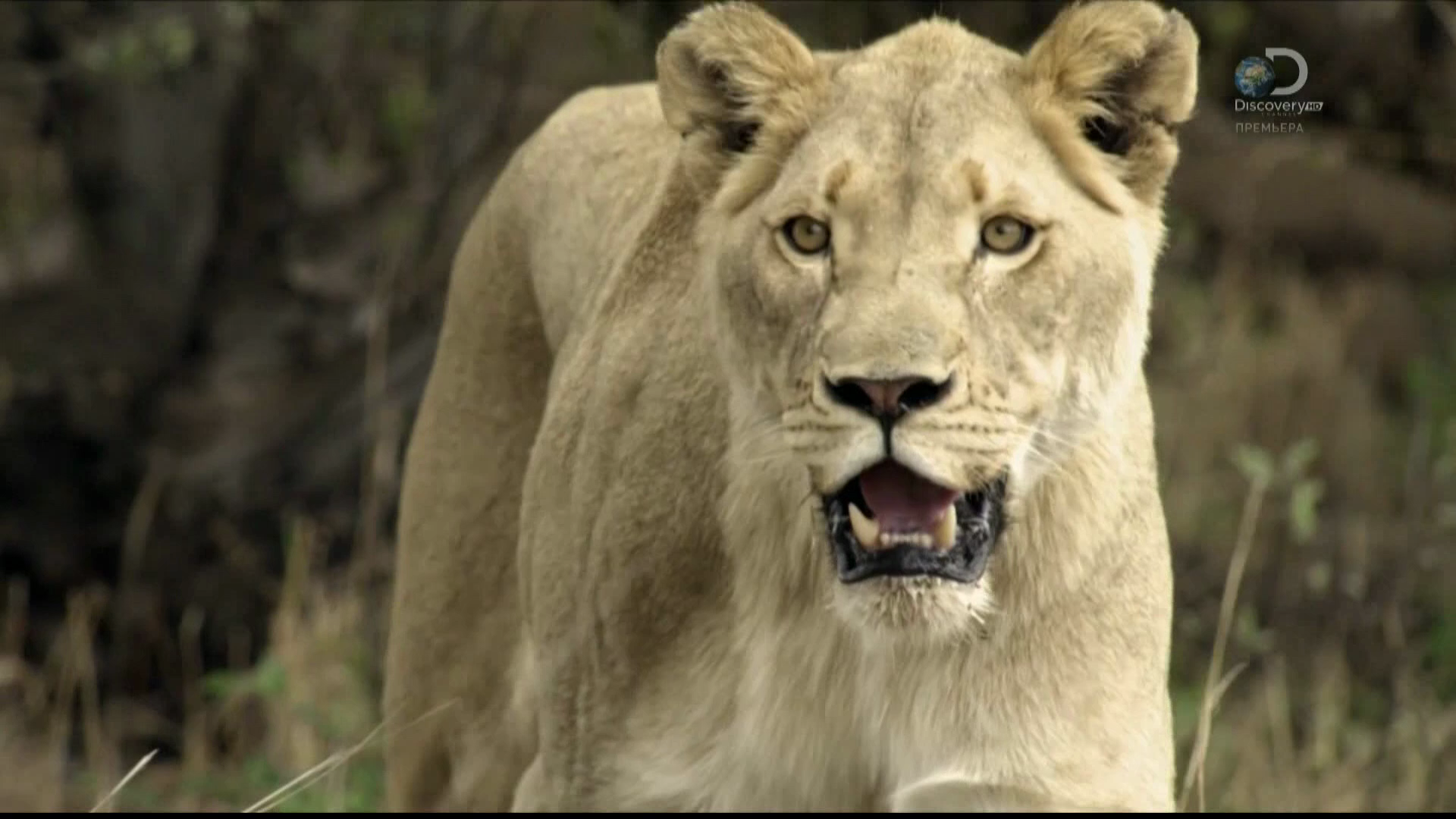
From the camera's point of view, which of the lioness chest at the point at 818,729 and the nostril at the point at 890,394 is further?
the lioness chest at the point at 818,729

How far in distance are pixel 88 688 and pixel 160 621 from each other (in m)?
0.58

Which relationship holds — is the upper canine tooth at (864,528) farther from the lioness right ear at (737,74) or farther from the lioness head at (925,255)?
the lioness right ear at (737,74)

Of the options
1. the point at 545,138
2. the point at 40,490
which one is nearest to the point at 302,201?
the point at 40,490

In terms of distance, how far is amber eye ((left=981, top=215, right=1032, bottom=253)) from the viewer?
344 centimetres

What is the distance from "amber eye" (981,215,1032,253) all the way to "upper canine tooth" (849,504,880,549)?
0.41 meters

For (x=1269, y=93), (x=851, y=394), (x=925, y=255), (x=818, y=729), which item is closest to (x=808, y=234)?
(x=925, y=255)

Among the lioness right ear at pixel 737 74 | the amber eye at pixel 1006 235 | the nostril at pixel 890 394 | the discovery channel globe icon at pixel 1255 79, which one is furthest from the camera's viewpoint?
the discovery channel globe icon at pixel 1255 79

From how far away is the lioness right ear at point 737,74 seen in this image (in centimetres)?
375

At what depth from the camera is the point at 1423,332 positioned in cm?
990

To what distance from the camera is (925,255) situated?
3.38 m

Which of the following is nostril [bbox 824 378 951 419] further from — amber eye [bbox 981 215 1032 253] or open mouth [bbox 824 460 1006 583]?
amber eye [bbox 981 215 1032 253]

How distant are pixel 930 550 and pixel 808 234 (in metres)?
0.49

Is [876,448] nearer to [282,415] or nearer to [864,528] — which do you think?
[864,528]

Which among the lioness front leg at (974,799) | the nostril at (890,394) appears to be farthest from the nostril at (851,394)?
the lioness front leg at (974,799)
